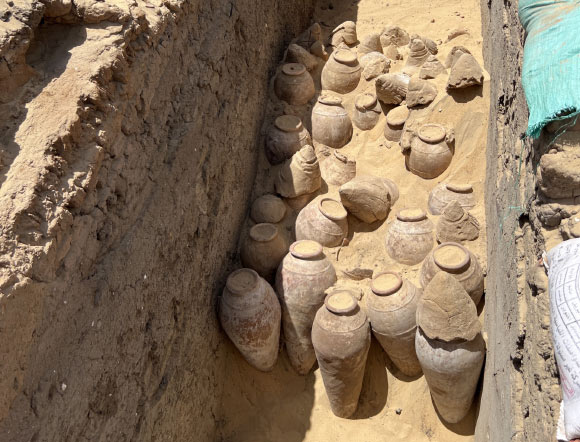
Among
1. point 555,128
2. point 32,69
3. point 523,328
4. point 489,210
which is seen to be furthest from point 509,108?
point 32,69

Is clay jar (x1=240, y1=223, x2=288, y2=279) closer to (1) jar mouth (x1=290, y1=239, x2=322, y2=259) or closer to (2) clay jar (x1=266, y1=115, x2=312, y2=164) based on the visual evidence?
(1) jar mouth (x1=290, y1=239, x2=322, y2=259)

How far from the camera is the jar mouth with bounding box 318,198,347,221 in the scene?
4086 millimetres

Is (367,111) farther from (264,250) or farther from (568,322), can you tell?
(568,322)

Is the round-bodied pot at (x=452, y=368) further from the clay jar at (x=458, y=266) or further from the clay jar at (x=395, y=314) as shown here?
Answer: the clay jar at (x=458, y=266)

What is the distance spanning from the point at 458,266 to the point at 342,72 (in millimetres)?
2621

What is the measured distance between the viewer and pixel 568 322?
74.4 inches

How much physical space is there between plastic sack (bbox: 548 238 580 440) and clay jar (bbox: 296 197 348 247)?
6.90 ft

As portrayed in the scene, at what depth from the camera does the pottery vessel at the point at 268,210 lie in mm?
4348

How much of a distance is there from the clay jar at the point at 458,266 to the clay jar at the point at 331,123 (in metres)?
1.74

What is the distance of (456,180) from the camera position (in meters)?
4.31

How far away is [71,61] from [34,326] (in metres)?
1.41

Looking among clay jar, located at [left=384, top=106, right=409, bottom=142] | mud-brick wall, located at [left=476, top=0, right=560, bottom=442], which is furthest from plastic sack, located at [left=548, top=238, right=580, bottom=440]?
clay jar, located at [left=384, top=106, right=409, bottom=142]

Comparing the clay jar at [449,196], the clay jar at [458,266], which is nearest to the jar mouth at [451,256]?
the clay jar at [458,266]

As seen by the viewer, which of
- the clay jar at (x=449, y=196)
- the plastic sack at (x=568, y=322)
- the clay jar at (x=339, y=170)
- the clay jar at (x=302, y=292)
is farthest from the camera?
the clay jar at (x=339, y=170)
